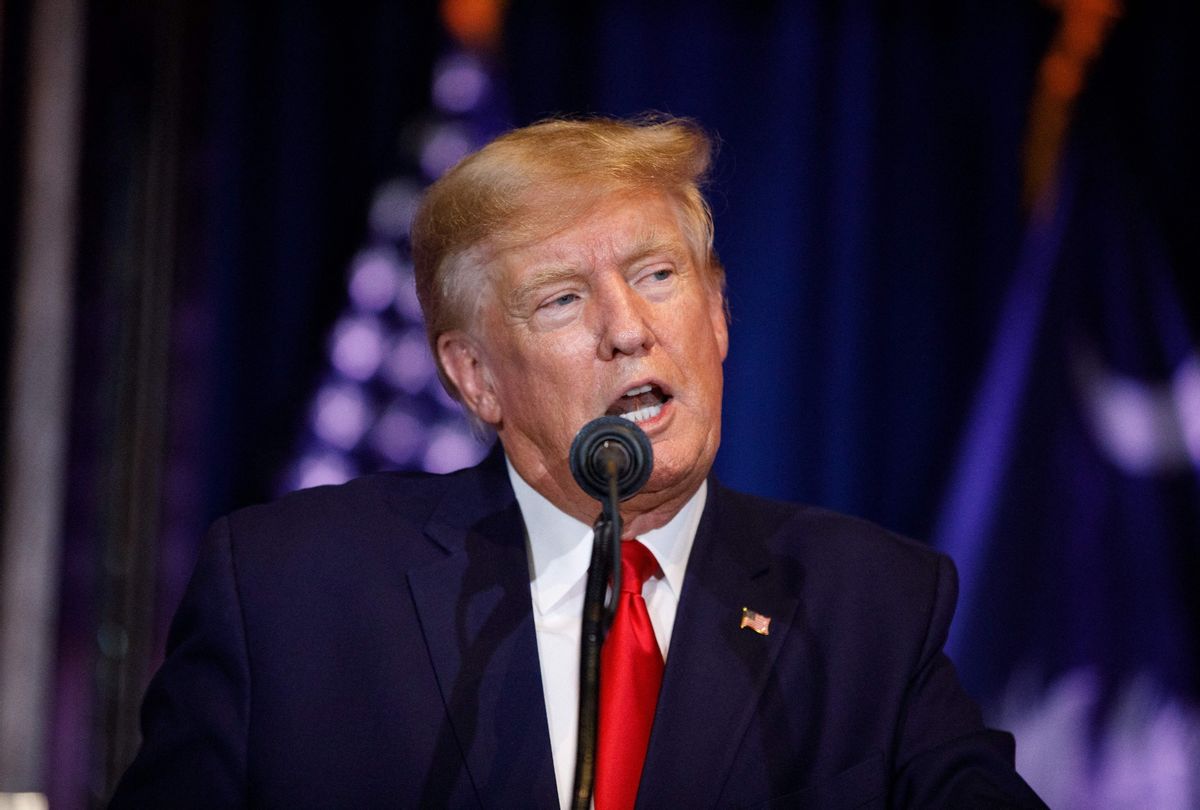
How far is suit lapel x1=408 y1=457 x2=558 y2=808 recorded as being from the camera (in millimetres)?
1720

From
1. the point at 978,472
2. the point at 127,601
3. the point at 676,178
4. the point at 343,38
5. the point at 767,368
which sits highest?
the point at 343,38

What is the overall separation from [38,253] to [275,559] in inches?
71.2

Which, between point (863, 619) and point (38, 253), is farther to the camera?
point (38, 253)

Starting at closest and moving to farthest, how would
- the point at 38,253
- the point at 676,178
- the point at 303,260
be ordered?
1. the point at 676,178
2. the point at 38,253
3. the point at 303,260

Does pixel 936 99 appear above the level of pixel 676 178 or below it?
above

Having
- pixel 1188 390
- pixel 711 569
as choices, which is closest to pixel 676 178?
pixel 711 569

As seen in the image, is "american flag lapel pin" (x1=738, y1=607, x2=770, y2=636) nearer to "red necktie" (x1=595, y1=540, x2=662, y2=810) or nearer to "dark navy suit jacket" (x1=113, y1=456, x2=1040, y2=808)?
"dark navy suit jacket" (x1=113, y1=456, x2=1040, y2=808)

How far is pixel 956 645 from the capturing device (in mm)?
3584

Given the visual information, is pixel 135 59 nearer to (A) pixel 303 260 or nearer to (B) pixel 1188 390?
(A) pixel 303 260

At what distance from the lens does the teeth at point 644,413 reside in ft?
6.06

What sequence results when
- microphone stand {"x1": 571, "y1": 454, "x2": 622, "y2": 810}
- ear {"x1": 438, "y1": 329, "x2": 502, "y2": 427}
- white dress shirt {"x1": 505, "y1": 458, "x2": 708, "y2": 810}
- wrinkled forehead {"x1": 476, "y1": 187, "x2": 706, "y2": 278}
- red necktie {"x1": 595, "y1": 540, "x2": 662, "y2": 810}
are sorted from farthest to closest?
ear {"x1": 438, "y1": 329, "x2": 502, "y2": 427}
wrinkled forehead {"x1": 476, "y1": 187, "x2": 706, "y2": 278}
white dress shirt {"x1": 505, "y1": 458, "x2": 708, "y2": 810}
red necktie {"x1": 595, "y1": 540, "x2": 662, "y2": 810}
microphone stand {"x1": 571, "y1": 454, "x2": 622, "y2": 810}

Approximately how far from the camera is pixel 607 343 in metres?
1.85

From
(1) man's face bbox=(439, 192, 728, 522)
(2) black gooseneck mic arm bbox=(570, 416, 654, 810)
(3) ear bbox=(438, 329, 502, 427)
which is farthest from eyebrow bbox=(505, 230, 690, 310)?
(2) black gooseneck mic arm bbox=(570, 416, 654, 810)

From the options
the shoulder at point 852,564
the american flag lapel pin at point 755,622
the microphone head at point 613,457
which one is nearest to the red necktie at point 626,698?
the american flag lapel pin at point 755,622
